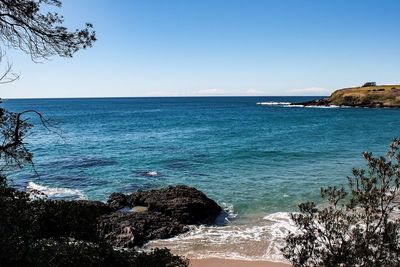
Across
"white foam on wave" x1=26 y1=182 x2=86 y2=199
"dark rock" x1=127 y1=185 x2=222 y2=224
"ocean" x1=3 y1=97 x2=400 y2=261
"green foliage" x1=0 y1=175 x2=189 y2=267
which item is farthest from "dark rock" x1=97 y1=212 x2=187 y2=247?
"white foam on wave" x1=26 y1=182 x2=86 y2=199

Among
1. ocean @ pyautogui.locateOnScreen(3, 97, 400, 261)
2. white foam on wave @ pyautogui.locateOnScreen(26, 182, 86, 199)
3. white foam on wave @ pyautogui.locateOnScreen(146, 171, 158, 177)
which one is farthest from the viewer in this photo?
white foam on wave @ pyautogui.locateOnScreen(146, 171, 158, 177)

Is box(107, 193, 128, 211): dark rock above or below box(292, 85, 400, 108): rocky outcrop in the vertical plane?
below

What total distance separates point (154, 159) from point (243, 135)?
28451 mm

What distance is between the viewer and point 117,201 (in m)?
29.1

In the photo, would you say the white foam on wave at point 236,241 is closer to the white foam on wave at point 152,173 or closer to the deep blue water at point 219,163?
the deep blue water at point 219,163

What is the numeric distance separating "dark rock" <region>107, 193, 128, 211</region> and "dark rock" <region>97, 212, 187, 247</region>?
2.47 metres

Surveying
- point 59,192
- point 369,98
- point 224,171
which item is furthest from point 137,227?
point 369,98

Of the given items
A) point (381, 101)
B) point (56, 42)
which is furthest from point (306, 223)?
point (381, 101)

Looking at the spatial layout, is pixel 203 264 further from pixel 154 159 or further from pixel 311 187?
pixel 154 159

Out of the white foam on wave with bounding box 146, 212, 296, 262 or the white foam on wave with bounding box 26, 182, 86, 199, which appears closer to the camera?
the white foam on wave with bounding box 146, 212, 296, 262

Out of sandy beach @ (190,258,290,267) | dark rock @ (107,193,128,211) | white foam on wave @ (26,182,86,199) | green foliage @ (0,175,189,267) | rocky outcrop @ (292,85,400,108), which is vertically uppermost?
rocky outcrop @ (292,85,400,108)

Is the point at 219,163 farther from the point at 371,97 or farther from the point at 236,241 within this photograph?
the point at 371,97

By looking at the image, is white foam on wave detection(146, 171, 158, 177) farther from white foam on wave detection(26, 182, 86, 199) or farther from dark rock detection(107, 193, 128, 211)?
dark rock detection(107, 193, 128, 211)

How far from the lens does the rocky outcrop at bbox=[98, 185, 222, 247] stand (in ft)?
74.5
